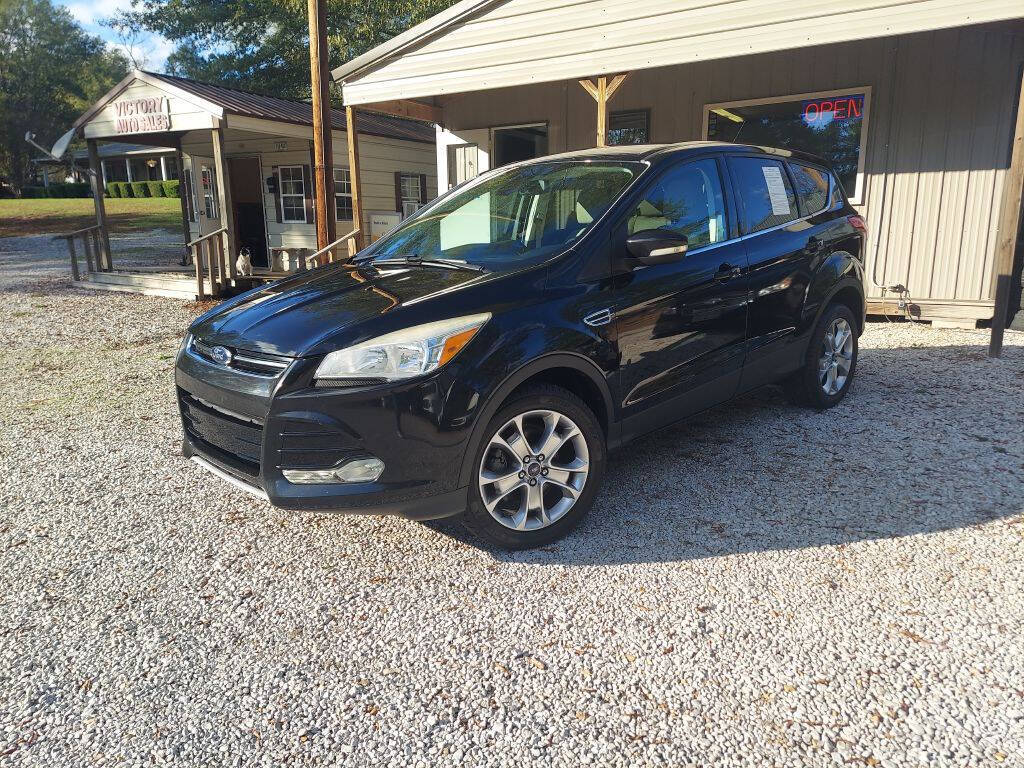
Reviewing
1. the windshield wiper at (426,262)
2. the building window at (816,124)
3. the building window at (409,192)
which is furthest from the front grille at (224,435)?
the building window at (409,192)

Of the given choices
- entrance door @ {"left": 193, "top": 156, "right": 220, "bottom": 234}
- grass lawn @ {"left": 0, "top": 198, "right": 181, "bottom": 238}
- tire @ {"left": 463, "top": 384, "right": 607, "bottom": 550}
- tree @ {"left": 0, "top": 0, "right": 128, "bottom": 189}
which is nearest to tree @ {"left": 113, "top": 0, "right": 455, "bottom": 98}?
grass lawn @ {"left": 0, "top": 198, "right": 181, "bottom": 238}

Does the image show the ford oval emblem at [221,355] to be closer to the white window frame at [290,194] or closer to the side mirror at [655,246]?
the side mirror at [655,246]

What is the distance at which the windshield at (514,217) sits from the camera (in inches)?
140

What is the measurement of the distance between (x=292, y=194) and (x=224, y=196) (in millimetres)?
3507

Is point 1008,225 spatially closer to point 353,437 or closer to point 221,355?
point 353,437

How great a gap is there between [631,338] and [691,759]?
75.4 inches

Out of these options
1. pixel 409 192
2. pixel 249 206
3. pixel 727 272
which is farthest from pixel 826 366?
pixel 249 206

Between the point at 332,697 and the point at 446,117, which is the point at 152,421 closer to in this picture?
the point at 332,697

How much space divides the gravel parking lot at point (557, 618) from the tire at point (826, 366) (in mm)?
427

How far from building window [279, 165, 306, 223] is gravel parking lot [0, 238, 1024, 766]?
11385 mm

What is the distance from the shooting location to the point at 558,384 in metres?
3.35

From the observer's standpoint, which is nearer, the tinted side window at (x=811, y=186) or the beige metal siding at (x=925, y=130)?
the tinted side window at (x=811, y=186)

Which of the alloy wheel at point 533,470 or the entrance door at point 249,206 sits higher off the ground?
the entrance door at point 249,206

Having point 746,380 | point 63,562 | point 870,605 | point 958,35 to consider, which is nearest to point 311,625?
point 63,562
